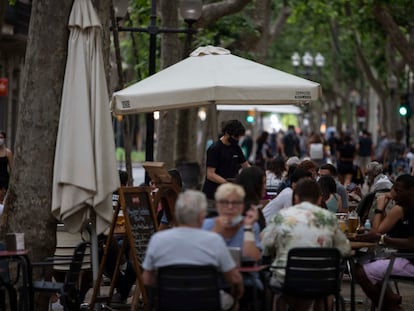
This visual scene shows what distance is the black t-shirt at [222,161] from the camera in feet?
49.1

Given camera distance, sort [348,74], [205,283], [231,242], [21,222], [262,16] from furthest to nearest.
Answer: [348,74], [262,16], [21,222], [231,242], [205,283]

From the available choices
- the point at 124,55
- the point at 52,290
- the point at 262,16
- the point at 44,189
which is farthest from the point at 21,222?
the point at 124,55

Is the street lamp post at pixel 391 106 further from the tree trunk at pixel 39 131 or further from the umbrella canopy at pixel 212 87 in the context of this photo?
the tree trunk at pixel 39 131

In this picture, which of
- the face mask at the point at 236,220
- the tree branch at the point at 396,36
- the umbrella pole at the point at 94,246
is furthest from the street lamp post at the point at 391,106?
the face mask at the point at 236,220

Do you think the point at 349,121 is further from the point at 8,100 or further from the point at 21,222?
the point at 21,222

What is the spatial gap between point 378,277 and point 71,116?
3099 mm

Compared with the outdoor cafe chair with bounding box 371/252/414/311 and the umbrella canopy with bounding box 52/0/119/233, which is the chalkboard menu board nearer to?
the umbrella canopy with bounding box 52/0/119/233

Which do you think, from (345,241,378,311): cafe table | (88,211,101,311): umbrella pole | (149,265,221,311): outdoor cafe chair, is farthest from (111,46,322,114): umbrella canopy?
(149,265,221,311): outdoor cafe chair

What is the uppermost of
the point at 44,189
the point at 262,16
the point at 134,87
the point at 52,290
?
the point at 262,16

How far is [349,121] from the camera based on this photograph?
74.5 metres

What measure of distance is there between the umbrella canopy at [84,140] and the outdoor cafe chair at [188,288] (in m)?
2.54

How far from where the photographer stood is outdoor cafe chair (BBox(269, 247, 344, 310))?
961cm

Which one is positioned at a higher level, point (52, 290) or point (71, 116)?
point (71, 116)

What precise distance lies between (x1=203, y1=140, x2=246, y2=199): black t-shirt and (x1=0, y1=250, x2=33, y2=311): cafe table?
484 centimetres
